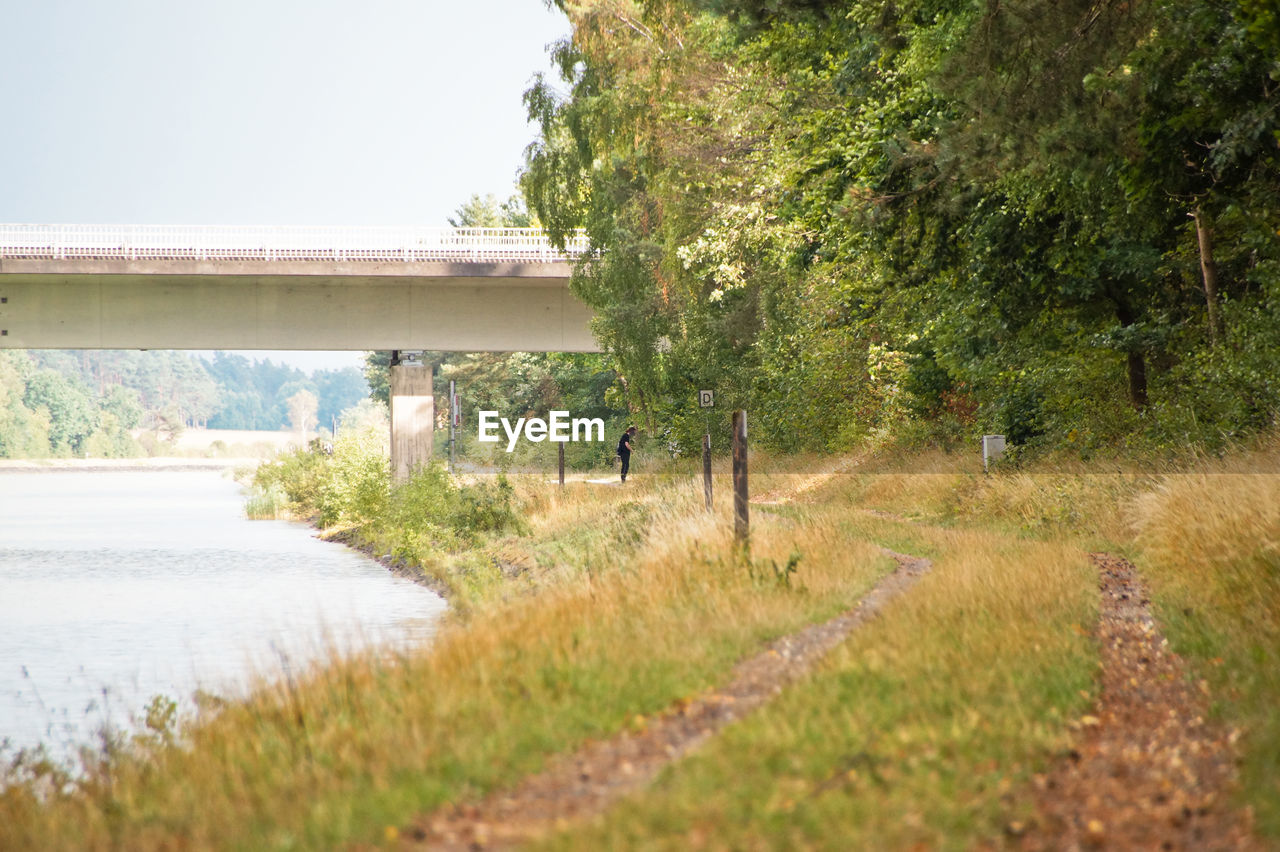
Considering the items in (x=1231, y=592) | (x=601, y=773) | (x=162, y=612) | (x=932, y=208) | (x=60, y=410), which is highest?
(x=932, y=208)

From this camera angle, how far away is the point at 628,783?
6.10 metres

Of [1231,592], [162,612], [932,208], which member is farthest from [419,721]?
[162,612]

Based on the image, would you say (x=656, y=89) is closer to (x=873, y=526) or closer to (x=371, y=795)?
(x=873, y=526)

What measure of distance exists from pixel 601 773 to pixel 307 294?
3220 centimetres

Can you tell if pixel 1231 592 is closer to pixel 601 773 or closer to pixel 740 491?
pixel 740 491

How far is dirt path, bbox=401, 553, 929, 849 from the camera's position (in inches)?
218

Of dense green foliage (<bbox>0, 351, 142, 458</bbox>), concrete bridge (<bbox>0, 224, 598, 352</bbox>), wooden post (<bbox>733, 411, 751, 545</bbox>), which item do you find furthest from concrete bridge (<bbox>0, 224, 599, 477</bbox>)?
dense green foliage (<bbox>0, 351, 142, 458</bbox>)

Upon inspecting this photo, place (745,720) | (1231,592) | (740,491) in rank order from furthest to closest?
(740,491)
(1231,592)
(745,720)

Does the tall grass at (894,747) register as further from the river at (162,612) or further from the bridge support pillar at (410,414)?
the bridge support pillar at (410,414)

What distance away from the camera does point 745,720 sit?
23.0 ft

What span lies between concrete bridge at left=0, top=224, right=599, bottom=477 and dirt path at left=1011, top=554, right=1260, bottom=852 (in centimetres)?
2624

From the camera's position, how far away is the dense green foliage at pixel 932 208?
13.5 meters

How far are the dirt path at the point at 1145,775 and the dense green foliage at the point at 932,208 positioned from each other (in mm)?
4954

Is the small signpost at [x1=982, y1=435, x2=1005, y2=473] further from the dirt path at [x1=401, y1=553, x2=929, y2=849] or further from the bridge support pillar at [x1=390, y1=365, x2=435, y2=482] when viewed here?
the bridge support pillar at [x1=390, y1=365, x2=435, y2=482]
